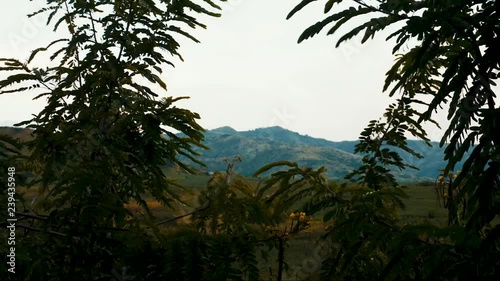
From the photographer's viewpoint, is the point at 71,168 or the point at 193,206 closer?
the point at 71,168

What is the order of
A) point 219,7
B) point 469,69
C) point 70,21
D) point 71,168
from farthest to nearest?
point 70,21 < point 219,7 < point 71,168 < point 469,69

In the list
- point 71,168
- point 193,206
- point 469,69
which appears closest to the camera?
point 469,69

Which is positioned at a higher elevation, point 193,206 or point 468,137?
point 468,137

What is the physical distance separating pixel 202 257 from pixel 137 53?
1.62m

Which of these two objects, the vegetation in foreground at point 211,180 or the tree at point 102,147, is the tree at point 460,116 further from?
the tree at point 102,147

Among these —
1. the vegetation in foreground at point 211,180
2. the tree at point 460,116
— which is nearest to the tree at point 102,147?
the vegetation in foreground at point 211,180

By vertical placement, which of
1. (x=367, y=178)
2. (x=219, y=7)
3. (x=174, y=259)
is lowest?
(x=174, y=259)

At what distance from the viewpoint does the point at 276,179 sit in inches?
92.7

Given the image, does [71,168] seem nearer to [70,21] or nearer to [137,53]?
[137,53]

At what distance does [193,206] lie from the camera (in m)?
3.09

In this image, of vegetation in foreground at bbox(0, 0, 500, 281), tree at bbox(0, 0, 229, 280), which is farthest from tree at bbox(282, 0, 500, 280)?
tree at bbox(0, 0, 229, 280)

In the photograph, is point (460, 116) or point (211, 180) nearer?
point (460, 116)

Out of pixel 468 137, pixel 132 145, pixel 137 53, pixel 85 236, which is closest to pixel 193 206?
pixel 132 145

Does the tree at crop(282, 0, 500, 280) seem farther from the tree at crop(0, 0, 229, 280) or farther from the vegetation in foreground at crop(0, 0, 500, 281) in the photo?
the tree at crop(0, 0, 229, 280)
